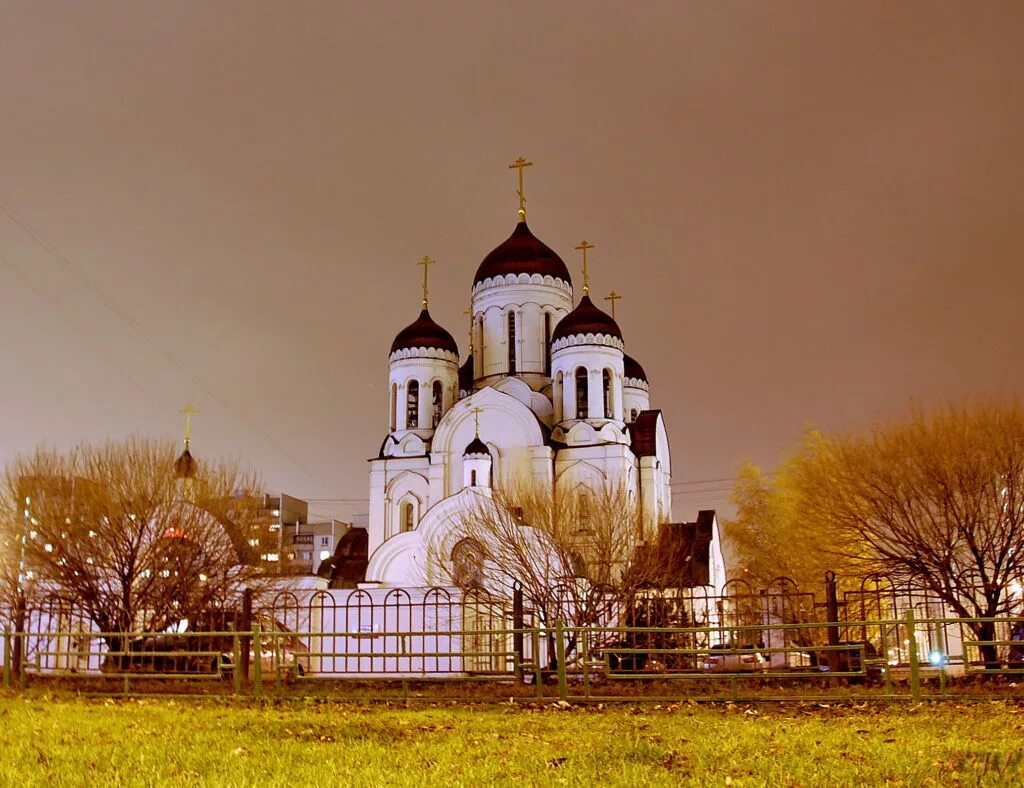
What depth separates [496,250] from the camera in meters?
39.6

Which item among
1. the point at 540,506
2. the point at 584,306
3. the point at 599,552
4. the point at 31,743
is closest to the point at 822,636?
the point at 599,552

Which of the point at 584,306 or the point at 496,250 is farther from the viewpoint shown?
the point at 496,250

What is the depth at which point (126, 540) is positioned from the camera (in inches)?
774

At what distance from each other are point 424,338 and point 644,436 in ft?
29.9

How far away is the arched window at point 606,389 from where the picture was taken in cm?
3509

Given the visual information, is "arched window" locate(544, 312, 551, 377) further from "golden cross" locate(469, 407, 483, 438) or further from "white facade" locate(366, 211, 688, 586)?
"golden cross" locate(469, 407, 483, 438)

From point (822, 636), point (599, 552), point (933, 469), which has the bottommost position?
point (822, 636)

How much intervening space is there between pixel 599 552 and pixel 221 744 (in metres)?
13.5

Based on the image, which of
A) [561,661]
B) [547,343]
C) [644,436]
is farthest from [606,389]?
[561,661]

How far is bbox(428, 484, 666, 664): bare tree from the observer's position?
18.4 meters

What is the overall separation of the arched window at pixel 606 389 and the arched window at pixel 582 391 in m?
0.57

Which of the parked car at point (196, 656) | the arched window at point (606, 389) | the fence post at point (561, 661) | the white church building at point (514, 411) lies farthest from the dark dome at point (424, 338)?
the fence post at point (561, 661)

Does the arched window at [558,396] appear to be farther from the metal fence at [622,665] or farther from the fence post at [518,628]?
the fence post at [518,628]

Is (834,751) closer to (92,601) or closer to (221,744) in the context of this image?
(221,744)
